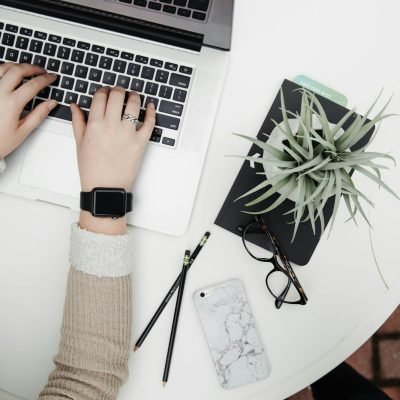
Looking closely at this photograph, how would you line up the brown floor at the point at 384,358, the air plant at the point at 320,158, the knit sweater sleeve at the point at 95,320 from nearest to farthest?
1. the air plant at the point at 320,158
2. the knit sweater sleeve at the point at 95,320
3. the brown floor at the point at 384,358

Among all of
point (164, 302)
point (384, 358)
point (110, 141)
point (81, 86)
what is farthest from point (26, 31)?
point (384, 358)

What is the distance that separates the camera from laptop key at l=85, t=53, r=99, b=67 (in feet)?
2.23

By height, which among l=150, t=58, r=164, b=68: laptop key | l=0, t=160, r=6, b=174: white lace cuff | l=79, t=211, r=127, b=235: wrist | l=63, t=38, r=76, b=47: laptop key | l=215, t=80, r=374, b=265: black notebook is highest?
l=150, t=58, r=164, b=68: laptop key

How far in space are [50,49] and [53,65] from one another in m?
0.03

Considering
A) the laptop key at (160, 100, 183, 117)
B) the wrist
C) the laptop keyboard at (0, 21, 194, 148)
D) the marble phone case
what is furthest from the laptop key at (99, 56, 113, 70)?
the marble phone case

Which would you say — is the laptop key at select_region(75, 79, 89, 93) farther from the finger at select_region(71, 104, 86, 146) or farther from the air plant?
the air plant

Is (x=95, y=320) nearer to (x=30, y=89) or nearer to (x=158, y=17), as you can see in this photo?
(x=30, y=89)

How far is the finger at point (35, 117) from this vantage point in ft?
2.14

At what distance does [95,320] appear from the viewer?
640mm

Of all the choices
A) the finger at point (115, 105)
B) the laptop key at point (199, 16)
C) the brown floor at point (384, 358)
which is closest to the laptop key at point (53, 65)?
the finger at point (115, 105)

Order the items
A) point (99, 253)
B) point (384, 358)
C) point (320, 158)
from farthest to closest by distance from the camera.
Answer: point (384, 358)
point (99, 253)
point (320, 158)

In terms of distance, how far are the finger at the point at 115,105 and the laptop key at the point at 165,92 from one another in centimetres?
6

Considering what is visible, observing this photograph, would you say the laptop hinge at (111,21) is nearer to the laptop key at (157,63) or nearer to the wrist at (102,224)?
the laptop key at (157,63)

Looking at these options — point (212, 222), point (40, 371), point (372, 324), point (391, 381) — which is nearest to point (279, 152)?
point (212, 222)
